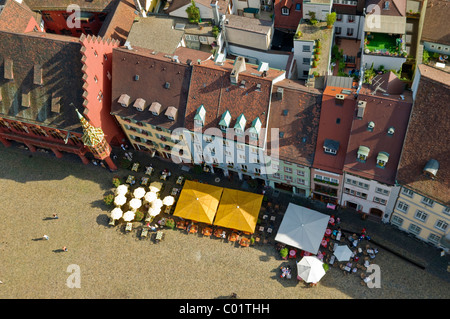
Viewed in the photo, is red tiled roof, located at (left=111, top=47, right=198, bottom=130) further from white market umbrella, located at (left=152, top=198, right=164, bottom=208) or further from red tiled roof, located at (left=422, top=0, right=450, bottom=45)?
red tiled roof, located at (left=422, top=0, right=450, bottom=45)

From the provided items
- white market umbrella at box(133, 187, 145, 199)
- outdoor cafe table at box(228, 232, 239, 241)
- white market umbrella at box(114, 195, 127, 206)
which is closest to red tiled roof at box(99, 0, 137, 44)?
white market umbrella at box(133, 187, 145, 199)

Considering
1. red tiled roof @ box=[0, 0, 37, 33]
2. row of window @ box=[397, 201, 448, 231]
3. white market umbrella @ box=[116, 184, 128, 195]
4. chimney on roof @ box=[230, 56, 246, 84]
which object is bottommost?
white market umbrella @ box=[116, 184, 128, 195]

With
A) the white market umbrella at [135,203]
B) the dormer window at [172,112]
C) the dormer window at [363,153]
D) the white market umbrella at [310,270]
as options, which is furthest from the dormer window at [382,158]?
the white market umbrella at [135,203]

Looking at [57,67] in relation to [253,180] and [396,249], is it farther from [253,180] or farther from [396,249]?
[396,249]

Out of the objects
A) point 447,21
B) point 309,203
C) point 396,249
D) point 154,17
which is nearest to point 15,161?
point 154,17

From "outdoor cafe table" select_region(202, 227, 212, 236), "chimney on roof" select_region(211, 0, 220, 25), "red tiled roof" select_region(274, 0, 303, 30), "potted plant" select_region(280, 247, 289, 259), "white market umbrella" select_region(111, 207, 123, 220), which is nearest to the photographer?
"potted plant" select_region(280, 247, 289, 259)

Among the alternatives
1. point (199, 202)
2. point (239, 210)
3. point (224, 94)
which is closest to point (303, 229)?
point (239, 210)
